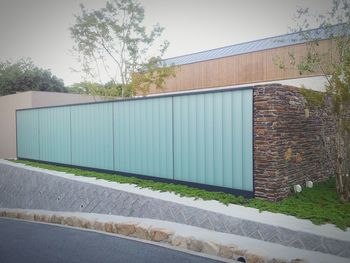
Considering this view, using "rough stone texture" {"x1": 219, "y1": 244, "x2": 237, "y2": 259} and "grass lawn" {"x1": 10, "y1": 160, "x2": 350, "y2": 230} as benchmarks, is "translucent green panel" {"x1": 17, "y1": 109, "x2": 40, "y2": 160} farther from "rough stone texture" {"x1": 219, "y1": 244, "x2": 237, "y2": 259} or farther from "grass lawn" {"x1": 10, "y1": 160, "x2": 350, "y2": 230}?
"rough stone texture" {"x1": 219, "y1": 244, "x2": 237, "y2": 259}

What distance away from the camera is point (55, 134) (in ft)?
50.9

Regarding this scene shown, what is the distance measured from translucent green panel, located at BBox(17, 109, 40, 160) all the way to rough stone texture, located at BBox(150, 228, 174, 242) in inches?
451

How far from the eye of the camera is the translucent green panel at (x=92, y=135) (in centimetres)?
1267

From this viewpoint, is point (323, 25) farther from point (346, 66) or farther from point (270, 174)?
point (270, 174)

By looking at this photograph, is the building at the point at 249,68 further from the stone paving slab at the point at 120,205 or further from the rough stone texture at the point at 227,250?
the rough stone texture at the point at 227,250

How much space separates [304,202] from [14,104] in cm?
1925

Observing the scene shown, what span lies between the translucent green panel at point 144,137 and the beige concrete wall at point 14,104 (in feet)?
32.9

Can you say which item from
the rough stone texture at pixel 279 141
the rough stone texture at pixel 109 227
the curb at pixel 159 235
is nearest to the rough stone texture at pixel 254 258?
the curb at pixel 159 235

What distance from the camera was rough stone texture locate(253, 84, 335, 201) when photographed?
8.14 m

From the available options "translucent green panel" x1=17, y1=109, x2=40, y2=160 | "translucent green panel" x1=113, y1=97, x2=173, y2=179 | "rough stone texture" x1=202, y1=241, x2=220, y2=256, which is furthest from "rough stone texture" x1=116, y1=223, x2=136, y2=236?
"translucent green panel" x1=17, y1=109, x2=40, y2=160

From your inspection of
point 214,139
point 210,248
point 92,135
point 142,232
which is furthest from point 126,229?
point 92,135

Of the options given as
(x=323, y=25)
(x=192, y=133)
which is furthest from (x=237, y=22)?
(x=192, y=133)

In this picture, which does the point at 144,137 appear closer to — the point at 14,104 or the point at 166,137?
the point at 166,137

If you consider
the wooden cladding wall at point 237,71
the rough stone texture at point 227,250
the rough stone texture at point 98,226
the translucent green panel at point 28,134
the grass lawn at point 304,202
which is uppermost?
the wooden cladding wall at point 237,71
